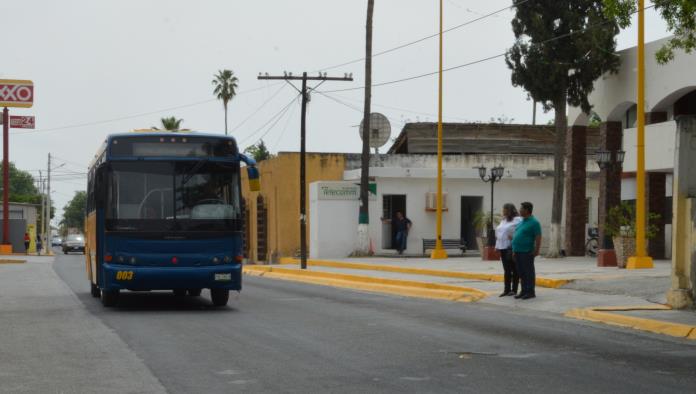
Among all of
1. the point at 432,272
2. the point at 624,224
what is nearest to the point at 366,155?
the point at 432,272

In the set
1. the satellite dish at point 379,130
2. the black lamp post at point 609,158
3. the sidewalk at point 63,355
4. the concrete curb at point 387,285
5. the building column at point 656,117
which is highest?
the satellite dish at point 379,130

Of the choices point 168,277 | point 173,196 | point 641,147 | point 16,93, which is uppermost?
point 16,93

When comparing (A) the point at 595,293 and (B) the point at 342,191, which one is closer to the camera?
(A) the point at 595,293

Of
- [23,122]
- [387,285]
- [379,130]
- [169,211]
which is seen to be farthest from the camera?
[23,122]

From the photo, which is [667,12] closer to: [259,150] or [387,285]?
[387,285]

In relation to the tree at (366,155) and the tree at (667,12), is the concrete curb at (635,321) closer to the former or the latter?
the tree at (667,12)

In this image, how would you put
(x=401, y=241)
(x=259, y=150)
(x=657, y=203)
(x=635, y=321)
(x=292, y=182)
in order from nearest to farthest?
(x=635, y=321), (x=657, y=203), (x=401, y=241), (x=292, y=182), (x=259, y=150)

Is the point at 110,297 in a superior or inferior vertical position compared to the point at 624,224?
inferior

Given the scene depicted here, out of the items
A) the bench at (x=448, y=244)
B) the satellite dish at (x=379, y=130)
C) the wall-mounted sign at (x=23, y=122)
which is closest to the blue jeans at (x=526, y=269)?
the bench at (x=448, y=244)

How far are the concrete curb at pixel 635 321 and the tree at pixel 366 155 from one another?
25.8 metres

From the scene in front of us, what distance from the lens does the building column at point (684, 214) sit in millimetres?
15602

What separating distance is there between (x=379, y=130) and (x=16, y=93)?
22.7 meters

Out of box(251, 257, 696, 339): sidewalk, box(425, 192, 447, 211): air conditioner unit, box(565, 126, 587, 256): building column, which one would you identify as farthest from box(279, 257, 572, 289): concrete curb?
box(565, 126, 587, 256): building column

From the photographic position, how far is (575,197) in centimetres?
3638
